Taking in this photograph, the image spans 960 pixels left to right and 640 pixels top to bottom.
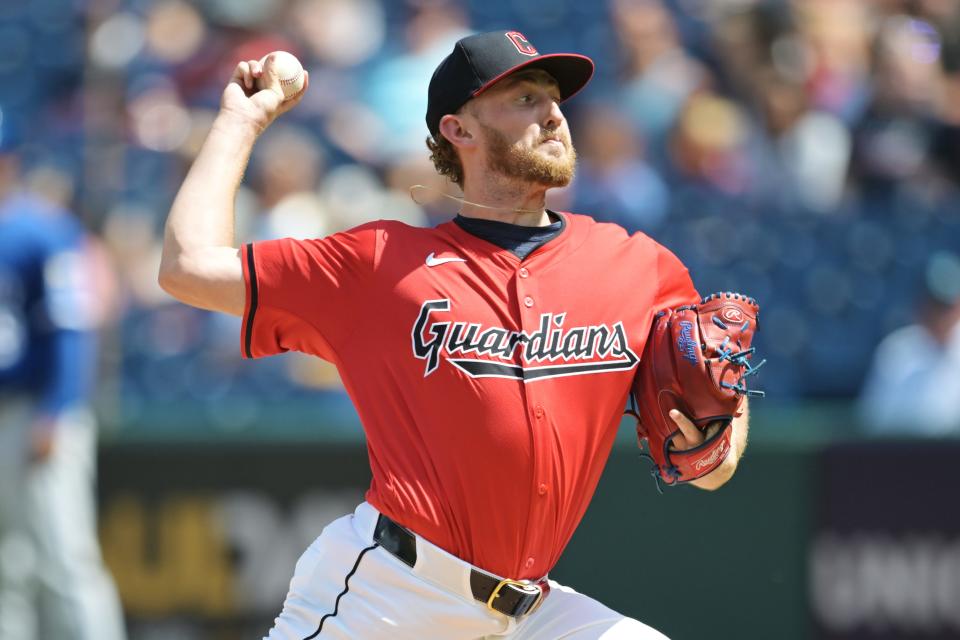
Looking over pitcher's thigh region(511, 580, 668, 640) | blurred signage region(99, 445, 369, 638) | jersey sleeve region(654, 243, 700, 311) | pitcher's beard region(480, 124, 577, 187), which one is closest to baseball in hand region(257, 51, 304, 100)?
pitcher's beard region(480, 124, 577, 187)

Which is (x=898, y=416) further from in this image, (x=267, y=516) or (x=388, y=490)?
(x=388, y=490)

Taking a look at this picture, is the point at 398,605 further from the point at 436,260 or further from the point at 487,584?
the point at 436,260

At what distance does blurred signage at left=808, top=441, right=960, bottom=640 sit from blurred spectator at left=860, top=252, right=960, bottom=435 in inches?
11.0

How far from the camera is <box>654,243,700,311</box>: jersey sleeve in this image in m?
3.96

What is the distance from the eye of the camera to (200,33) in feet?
32.3

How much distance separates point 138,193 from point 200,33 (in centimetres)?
144

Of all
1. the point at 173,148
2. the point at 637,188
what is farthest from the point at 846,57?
the point at 173,148

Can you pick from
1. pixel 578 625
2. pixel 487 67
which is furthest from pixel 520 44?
pixel 578 625

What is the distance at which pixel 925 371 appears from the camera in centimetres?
732

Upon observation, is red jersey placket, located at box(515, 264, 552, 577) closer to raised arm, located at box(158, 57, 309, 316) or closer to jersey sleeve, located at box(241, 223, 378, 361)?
jersey sleeve, located at box(241, 223, 378, 361)

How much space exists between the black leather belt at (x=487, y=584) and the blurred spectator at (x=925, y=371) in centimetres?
364

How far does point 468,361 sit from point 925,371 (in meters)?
4.32

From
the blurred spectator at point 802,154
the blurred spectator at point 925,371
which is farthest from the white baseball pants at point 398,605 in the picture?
the blurred spectator at point 802,154

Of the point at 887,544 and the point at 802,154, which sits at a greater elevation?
the point at 802,154
